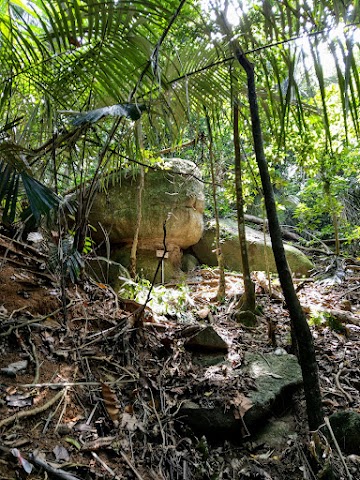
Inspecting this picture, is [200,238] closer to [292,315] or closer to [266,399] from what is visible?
[266,399]

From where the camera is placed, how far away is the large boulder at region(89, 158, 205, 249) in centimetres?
658

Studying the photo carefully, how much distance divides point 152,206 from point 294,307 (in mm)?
5184

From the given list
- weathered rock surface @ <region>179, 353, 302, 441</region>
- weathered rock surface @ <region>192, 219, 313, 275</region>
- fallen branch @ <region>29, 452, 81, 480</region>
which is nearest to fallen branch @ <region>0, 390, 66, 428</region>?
fallen branch @ <region>29, 452, 81, 480</region>

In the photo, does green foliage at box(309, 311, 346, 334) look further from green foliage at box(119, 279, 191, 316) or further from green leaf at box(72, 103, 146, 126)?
green leaf at box(72, 103, 146, 126)

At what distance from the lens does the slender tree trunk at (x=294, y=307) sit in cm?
163

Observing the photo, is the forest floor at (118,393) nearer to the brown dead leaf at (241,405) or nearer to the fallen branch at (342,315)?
the brown dead leaf at (241,405)

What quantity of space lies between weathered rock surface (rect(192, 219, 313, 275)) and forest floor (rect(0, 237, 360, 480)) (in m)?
3.19

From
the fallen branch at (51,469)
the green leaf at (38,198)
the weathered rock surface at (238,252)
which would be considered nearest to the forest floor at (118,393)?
the fallen branch at (51,469)

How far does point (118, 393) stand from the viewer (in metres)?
2.08

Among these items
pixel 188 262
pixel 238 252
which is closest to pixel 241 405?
pixel 238 252

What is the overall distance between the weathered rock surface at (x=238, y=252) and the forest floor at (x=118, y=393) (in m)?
3.19

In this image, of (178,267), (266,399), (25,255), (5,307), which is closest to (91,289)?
(25,255)

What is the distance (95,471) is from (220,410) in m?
0.94

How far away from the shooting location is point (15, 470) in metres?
1.28
